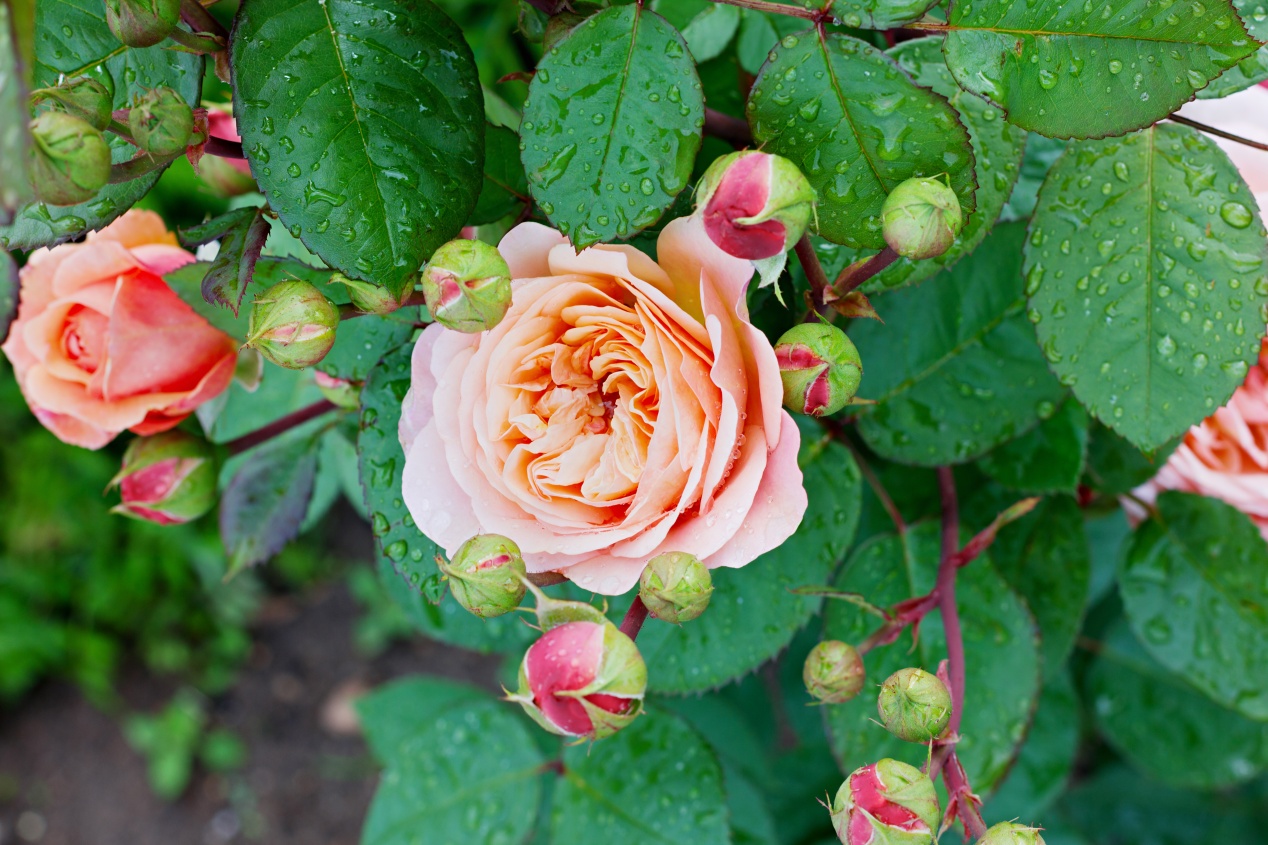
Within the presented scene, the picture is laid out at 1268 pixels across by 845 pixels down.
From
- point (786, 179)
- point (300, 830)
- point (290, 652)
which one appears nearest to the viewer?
point (786, 179)

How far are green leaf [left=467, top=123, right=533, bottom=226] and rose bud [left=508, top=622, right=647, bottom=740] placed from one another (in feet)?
0.93

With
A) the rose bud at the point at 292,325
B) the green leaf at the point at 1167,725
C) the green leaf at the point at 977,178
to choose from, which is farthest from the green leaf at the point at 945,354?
the green leaf at the point at 1167,725

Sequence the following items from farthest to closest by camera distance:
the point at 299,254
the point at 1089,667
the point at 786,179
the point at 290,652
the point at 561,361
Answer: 1. the point at 290,652
2. the point at 1089,667
3. the point at 299,254
4. the point at 561,361
5. the point at 786,179

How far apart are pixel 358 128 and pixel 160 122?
10cm

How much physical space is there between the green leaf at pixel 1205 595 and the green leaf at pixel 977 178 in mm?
425

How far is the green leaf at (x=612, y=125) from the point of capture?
497mm

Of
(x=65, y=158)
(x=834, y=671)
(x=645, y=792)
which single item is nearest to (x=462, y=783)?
(x=645, y=792)

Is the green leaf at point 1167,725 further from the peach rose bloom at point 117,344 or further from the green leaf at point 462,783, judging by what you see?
the peach rose bloom at point 117,344

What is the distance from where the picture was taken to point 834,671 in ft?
2.02

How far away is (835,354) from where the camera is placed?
51 centimetres

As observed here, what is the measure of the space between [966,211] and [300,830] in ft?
8.20

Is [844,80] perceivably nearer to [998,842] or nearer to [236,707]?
[998,842]

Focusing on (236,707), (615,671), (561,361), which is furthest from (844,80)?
(236,707)

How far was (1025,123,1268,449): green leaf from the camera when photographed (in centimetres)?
59
